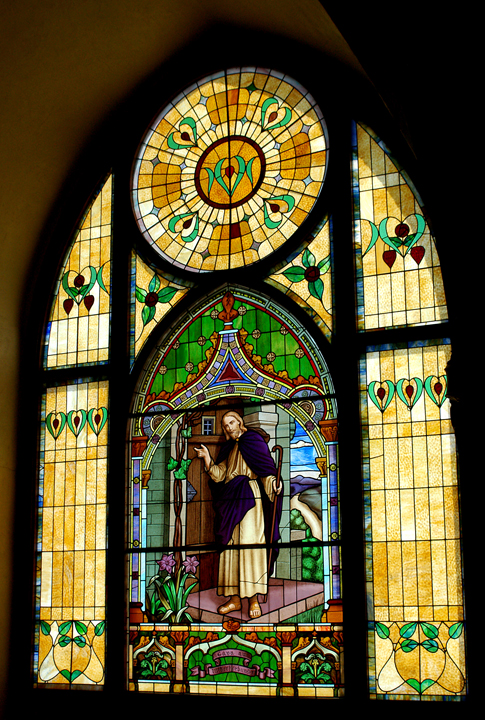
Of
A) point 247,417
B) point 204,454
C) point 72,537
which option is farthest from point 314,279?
point 72,537

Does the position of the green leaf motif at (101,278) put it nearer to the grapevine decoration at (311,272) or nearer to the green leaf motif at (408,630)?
the grapevine decoration at (311,272)

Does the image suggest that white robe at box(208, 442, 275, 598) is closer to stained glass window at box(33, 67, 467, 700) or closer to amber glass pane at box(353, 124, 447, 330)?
stained glass window at box(33, 67, 467, 700)

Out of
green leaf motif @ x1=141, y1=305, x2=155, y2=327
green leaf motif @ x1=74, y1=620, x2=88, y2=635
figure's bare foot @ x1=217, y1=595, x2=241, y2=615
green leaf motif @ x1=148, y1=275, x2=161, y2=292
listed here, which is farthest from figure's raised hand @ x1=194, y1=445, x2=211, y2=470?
green leaf motif @ x1=74, y1=620, x2=88, y2=635

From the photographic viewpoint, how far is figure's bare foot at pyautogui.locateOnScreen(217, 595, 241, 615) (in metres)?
5.02

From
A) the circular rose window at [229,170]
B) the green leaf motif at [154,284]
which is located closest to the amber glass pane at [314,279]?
the circular rose window at [229,170]

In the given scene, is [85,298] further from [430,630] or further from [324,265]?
[430,630]

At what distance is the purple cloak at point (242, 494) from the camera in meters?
5.14

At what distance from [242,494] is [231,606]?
0.62 meters

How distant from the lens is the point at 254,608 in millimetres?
4980

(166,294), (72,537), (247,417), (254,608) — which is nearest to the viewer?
(254,608)

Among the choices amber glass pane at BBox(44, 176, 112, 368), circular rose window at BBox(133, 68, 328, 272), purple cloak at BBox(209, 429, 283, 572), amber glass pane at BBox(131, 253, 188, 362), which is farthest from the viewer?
amber glass pane at BBox(44, 176, 112, 368)

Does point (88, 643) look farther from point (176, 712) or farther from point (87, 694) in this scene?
point (176, 712)

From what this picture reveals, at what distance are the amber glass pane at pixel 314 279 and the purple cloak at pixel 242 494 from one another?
0.78m

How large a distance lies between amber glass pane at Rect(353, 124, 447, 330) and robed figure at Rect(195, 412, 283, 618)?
973mm
